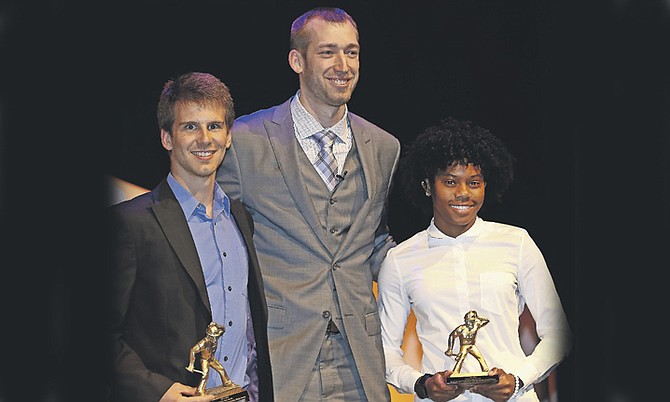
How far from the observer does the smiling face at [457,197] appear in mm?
3492

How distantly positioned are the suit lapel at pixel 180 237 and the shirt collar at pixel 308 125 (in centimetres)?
69

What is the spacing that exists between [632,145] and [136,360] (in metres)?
2.39

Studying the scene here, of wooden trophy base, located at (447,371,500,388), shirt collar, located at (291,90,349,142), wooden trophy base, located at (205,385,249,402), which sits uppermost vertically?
shirt collar, located at (291,90,349,142)

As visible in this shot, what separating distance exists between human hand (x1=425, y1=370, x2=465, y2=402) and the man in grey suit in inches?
10.2

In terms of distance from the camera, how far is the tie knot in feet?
11.7

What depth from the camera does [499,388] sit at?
3.21 metres

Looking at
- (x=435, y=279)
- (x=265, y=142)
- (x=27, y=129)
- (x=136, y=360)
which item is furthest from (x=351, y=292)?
(x=27, y=129)

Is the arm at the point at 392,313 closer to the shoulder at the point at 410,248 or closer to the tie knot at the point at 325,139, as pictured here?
the shoulder at the point at 410,248

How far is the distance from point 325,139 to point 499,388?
44.3 inches

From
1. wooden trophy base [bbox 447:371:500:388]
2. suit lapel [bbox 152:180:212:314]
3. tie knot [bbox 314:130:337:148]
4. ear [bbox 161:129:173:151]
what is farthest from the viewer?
tie knot [bbox 314:130:337:148]

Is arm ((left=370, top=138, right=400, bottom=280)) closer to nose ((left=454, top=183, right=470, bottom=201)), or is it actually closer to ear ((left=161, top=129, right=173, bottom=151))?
nose ((left=454, top=183, right=470, bottom=201))

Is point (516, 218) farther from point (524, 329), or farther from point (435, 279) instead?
point (435, 279)

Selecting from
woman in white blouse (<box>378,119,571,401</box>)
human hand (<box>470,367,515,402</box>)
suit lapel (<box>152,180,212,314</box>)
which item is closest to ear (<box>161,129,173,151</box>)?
suit lapel (<box>152,180,212,314</box>)

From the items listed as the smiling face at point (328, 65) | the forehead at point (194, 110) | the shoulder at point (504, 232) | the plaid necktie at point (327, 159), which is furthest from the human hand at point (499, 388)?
the forehead at point (194, 110)
